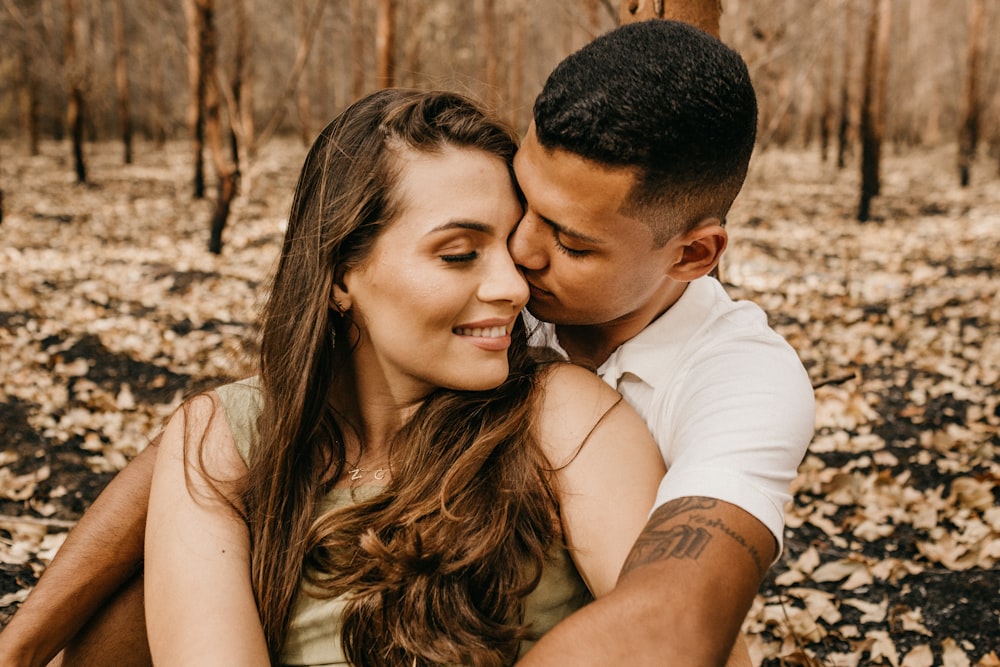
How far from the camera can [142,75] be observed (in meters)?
30.2

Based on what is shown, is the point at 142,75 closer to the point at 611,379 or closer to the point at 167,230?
the point at 167,230

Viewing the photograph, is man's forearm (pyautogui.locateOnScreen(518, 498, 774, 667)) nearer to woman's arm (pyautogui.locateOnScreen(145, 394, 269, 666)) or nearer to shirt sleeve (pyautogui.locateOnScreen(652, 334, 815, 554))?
shirt sleeve (pyautogui.locateOnScreen(652, 334, 815, 554))

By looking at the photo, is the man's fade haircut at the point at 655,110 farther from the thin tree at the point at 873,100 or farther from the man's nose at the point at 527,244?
the thin tree at the point at 873,100

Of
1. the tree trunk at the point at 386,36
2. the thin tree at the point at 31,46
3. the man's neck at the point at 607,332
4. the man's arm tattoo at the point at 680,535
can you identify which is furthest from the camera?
the thin tree at the point at 31,46

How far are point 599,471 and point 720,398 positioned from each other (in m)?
0.29

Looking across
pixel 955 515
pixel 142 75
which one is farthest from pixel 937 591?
pixel 142 75

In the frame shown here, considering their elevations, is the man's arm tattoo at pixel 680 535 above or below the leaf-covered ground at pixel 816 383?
above

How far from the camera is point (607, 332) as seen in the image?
2146 millimetres

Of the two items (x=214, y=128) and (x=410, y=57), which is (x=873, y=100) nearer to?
(x=410, y=57)

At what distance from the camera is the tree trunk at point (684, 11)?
239cm

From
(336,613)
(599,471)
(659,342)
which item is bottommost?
(336,613)

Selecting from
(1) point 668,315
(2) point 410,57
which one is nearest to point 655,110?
(1) point 668,315

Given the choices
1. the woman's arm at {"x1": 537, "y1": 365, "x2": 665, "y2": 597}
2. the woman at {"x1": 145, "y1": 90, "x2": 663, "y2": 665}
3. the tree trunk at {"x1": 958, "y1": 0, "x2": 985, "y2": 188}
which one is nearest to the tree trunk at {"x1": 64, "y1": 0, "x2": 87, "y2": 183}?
the woman at {"x1": 145, "y1": 90, "x2": 663, "y2": 665}

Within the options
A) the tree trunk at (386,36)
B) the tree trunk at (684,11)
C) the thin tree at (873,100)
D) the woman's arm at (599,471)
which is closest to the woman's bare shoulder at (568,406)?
the woman's arm at (599,471)
